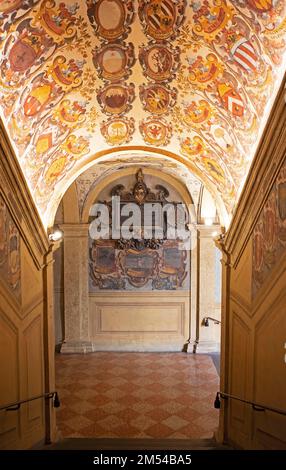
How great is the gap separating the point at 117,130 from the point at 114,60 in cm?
171

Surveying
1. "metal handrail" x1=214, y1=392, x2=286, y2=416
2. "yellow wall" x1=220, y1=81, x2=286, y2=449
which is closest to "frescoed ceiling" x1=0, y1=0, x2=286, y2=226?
"yellow wall" x1=220, y1=81, x2=286, y2=449

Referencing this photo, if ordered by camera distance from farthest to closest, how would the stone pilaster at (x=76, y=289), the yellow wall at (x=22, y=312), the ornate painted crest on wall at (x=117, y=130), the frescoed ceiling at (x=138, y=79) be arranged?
the stone pilaster at (x=76, y=289), the ornate painted crest on wall at (x=117, y=130), the yellow wall at (x=22, y=312), the frescoed ceiling at (x=138, y=79)

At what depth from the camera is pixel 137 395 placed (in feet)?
29.7

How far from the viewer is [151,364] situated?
10938 millimetres

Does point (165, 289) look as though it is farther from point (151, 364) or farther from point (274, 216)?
point (274, 216)

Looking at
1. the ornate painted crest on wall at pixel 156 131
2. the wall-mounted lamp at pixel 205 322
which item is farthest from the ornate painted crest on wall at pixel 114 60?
the wall-mounted lamp at pixel 205 322

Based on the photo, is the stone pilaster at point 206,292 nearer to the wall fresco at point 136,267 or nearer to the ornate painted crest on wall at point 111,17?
the wall fresco at point 136,267

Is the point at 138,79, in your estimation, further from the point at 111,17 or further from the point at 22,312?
the point at 22,312

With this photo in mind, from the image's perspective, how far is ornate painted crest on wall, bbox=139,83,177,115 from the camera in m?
5.12

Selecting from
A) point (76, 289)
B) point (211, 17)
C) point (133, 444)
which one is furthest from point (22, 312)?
point (76, 289)

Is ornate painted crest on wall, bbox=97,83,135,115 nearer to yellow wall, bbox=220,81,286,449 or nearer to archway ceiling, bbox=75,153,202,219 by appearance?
yellow wall, bbox=220,81,286,449

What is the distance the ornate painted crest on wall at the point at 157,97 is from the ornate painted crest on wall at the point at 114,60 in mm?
428

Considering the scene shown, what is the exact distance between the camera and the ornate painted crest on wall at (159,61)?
4342mm
